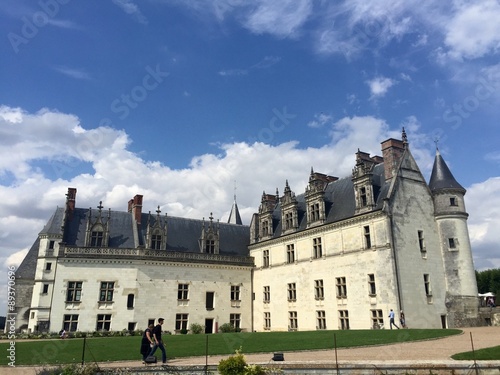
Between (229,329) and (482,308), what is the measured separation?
20.9m

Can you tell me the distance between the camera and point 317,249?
34.7 metres

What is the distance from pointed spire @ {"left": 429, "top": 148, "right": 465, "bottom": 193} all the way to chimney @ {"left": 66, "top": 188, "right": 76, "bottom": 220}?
31283 mm

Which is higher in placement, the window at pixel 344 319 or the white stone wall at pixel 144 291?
the white stone wall at pixel 144 291

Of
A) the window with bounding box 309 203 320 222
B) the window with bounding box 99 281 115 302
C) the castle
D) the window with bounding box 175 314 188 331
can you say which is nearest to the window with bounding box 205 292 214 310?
the castle

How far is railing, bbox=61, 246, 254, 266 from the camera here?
35219 millimetres

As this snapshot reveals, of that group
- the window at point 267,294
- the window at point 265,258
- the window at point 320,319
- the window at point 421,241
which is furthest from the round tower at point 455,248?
the window at point 265,258

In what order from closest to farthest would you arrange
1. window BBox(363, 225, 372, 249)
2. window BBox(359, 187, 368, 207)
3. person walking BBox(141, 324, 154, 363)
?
person walking BBox(141, 324, 154, 363), window BBox(363, 225, 372, 249), window BBox(359, 187, 368, 207)

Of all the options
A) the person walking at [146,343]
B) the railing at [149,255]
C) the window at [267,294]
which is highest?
the railing at [149,255]

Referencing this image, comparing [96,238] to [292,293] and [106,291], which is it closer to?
[106,291]

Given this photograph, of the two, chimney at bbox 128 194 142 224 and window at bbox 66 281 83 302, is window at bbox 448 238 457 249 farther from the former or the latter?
window at bbox 66 281 83 302

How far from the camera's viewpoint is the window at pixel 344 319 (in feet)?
101

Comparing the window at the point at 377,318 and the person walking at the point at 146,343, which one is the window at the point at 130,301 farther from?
the person walking at the point at 146,343

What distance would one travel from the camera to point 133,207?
40656 millimetres

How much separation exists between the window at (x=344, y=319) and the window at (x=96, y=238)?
21.5 meters
